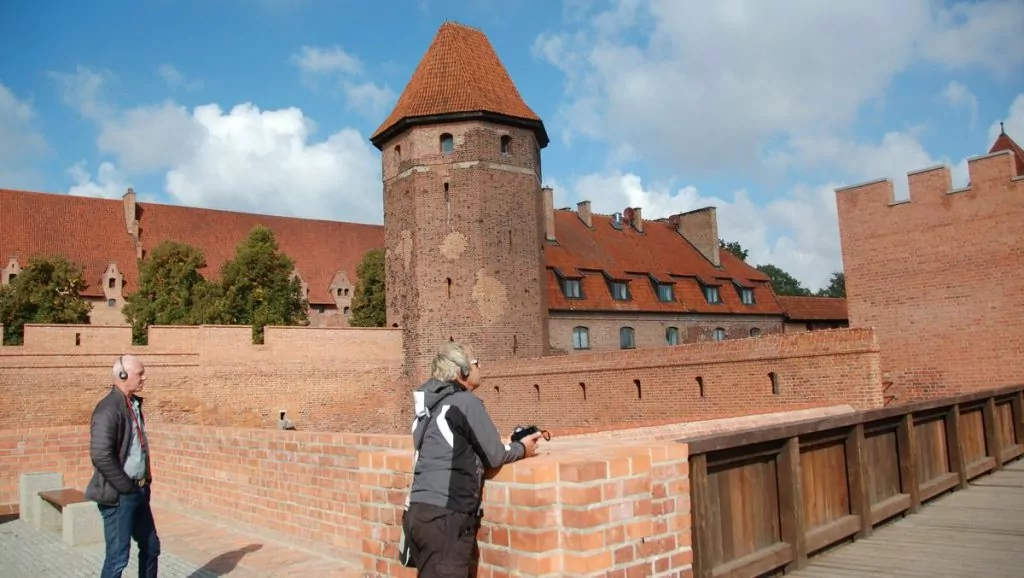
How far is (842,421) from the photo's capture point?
5.74 m

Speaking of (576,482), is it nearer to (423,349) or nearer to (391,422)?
(423,349)

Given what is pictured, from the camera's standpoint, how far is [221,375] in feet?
82.8

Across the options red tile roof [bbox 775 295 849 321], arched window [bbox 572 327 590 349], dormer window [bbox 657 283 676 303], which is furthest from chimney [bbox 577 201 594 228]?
red tile roof [bbox 775 295 849 321]

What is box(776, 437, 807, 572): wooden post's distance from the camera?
193 inches

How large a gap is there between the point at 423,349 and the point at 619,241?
1415cm

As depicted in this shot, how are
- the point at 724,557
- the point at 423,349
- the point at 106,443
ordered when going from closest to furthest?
the point at 724,557 < the point at 106,443 < the point at 423,349

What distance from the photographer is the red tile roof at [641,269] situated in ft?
107

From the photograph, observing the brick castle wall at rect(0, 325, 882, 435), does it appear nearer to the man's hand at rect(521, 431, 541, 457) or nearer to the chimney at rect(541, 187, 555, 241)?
the chimney at rect(541, 187, 555, 241)

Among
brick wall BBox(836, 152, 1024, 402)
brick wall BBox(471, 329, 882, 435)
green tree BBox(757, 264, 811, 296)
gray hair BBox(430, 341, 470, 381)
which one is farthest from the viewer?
green tree BBox(757, 264, 811, 296)

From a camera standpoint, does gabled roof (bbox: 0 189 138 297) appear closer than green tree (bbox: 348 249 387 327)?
No

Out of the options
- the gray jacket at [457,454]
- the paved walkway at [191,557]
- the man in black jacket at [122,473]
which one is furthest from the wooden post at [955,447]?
the man in black jacket at [122,473]

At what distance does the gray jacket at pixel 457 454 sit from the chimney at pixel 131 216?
41462mm

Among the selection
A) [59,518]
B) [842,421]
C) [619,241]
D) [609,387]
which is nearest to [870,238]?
[609,387]

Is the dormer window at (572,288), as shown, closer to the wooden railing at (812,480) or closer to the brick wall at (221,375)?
the brick wall at (221,375)
